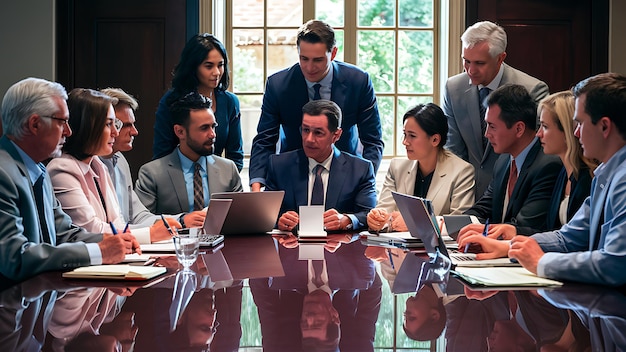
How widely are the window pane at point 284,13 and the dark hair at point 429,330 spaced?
446 centimetres

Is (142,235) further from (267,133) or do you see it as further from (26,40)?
(26,40)

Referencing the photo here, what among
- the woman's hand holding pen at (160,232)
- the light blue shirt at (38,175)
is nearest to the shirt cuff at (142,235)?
the woman's hand holding pen at (160,232)

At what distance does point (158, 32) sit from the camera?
225 inches

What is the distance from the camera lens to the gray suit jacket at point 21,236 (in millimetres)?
2236

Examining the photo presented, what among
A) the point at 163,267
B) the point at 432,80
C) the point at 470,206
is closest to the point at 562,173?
the point at 470,206

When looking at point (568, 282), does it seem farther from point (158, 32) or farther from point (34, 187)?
point (158, 32)

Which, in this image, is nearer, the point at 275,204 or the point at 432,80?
the point at 275,204

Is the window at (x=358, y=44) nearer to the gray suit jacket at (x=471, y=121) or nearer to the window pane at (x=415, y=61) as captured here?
the window pane at (x=415, y=61)

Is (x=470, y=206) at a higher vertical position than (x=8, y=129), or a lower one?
lower

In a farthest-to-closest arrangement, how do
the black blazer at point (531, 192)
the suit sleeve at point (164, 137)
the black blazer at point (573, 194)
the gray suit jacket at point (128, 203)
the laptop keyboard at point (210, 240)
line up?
1. the suit sleeve at point (164, 137)
2. the gray suit jacket at point (128, 203)
3. the black blazer at point (531, 192)
4. the laptop keyboard at point (210, 240)
5. the black blazer at point (573, 194)

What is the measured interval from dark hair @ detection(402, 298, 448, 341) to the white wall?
15.1 ft

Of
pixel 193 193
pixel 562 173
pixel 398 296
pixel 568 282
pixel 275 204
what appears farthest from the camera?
pixel 193 193

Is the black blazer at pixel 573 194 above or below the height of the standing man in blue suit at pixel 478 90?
below

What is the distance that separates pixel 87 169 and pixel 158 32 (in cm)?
281
